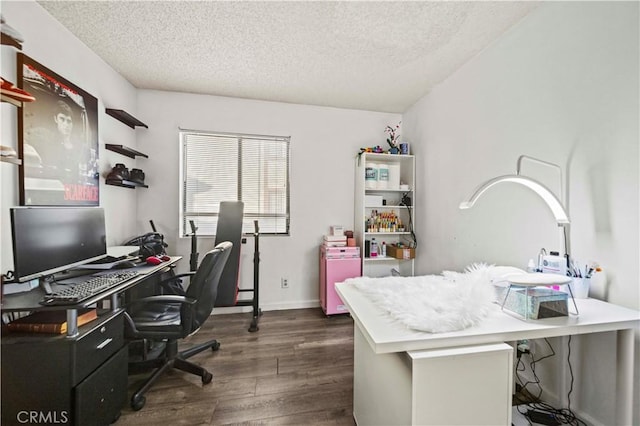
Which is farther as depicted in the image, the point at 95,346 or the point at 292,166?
the point at 292,166

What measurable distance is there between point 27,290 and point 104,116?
171 cm

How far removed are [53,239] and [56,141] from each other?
2.70 ft

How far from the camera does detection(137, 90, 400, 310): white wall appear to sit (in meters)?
2.89

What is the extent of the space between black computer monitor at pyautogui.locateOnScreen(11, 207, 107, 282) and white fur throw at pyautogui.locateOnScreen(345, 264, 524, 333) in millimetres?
1779

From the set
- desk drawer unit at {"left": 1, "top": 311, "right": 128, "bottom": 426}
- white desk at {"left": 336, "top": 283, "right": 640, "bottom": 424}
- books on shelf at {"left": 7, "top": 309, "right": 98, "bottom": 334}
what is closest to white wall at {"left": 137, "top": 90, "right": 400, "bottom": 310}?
books on shelf at {"left": 7, "top": 309, "right": 98, "bottom": 334}

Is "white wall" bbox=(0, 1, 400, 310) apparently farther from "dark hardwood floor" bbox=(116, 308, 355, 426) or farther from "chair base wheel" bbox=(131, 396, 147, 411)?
"chair base wheel" bbox=(131, 396, 147, 411)

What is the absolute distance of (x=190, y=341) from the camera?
2.37 meters

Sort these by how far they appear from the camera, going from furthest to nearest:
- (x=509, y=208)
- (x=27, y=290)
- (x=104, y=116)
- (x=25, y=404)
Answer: (x=104, y=116), (x=509, y=208), (x=27, y=290), (x=25, y=404)

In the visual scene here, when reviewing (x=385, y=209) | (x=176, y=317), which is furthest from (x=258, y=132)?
(x=176, y=317)

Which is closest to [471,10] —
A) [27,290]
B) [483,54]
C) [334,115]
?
[483,54]

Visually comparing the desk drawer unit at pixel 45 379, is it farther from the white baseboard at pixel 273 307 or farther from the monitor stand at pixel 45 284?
the white baseboard at pixel 273 307

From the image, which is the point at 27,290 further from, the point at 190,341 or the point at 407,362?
the point at 407,362

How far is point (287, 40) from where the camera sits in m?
1.97

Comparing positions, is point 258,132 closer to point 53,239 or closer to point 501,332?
point 53,239
